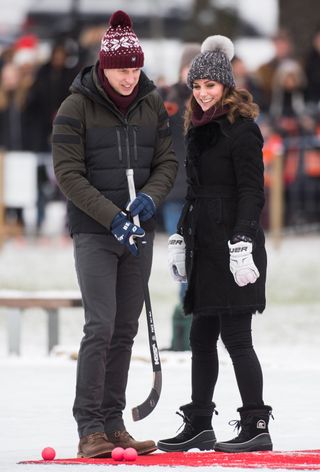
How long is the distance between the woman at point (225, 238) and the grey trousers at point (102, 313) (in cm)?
23

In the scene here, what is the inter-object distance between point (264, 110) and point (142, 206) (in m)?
13.3

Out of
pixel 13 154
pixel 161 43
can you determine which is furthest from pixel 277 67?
pixel 161 43

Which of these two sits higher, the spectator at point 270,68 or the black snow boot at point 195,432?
the spectator at point 270,68

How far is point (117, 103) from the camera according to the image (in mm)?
7219

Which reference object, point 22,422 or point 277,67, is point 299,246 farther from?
point 22,422

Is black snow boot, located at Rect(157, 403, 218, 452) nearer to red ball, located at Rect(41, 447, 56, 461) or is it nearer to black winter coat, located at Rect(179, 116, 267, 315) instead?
black winter coat, located at Rect(179, 116, 267, 315)

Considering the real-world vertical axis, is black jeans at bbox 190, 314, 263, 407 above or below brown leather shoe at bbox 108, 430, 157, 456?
above

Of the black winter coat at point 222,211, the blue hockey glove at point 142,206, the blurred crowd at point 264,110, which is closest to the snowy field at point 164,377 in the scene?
the black winter coat at point 222,211

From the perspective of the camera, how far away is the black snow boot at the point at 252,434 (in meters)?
7.12

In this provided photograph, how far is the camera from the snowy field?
307 inches

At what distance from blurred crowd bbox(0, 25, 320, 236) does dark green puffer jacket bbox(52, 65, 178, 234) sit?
1109cm

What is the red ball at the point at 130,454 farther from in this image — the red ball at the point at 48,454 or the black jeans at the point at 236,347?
the black jeans at the point at 236,347

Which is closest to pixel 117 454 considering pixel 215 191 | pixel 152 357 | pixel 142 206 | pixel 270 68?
pixel 152 357

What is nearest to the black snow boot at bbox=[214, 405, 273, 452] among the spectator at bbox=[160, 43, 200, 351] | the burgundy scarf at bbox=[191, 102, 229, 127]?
the burgundy scarf at bbox=[191, 102, 229, 127]
